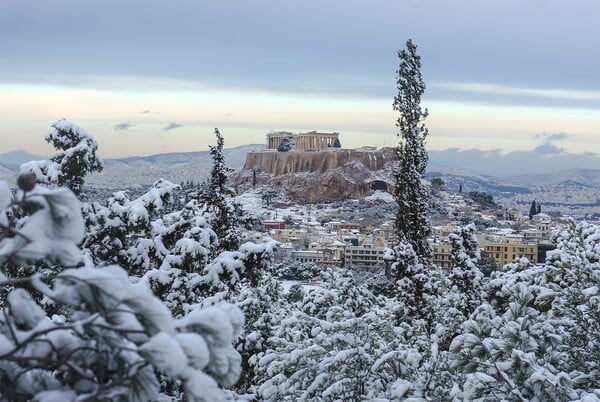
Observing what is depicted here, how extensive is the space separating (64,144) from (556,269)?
16.0 ft

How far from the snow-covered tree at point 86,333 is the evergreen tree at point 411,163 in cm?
1135

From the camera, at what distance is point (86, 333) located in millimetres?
1367

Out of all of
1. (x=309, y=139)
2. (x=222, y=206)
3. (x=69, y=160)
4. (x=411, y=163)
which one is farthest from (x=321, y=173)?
(x=69, y=160)

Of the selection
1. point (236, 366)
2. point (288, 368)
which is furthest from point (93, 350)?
point (288, 368)

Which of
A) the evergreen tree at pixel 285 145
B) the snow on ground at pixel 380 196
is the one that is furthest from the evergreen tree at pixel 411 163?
the evergreen tree at pixel 285 145

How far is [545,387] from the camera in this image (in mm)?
3596

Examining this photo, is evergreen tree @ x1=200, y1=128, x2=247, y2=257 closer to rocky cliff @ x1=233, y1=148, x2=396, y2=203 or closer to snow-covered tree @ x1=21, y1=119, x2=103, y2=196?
snow-covered tree @ x1=21, y1=119, x2=103, y2=196

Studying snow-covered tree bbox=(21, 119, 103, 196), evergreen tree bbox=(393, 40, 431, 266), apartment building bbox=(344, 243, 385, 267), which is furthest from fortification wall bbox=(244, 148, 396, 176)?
snow-covered tree bbox=(21, 119, 103, 196)

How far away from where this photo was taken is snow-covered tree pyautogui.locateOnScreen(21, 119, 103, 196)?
20.4ft

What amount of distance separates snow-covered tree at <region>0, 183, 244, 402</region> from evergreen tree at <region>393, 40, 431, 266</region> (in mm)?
11351

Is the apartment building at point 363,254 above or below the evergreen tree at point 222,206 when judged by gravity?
below

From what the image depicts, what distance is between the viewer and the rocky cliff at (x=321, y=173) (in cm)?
11544

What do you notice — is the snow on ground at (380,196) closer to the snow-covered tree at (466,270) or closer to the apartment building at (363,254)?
the apartment building at (363,254)

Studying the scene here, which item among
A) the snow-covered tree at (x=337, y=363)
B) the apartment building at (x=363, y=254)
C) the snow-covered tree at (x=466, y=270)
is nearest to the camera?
the snow-covered tree at (x=337, y=363)
